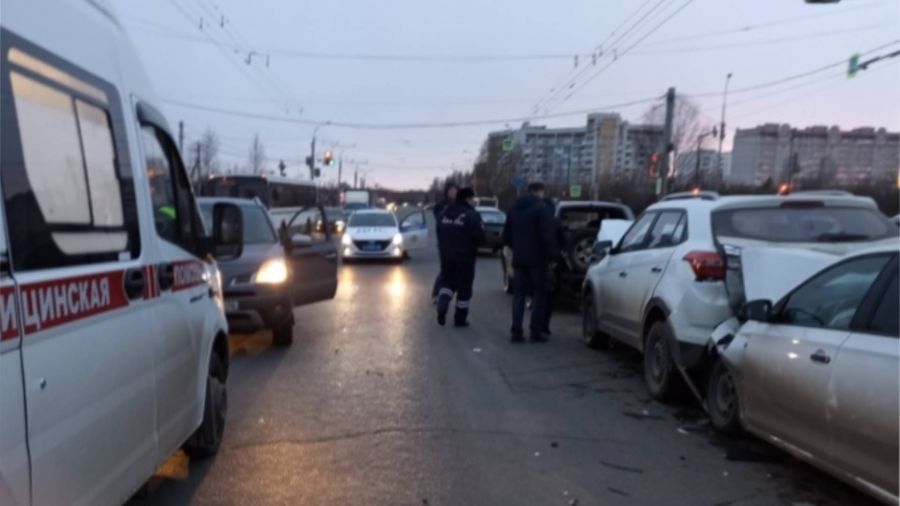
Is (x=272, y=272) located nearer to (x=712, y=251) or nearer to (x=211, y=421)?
(x=211, y=421)

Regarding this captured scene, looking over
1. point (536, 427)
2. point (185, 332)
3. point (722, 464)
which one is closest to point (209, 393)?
point (185, 332)

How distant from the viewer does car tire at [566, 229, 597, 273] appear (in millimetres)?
12141

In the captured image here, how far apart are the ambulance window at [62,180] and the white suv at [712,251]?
446cm

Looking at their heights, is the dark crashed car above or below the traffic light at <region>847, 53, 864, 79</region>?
below

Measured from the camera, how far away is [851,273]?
473 cm

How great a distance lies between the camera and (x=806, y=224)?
22.2 feet

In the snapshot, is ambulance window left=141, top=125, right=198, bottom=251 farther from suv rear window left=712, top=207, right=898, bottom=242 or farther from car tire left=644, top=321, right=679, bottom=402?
suv rear window left=712, top=207, right=898, bottom=242

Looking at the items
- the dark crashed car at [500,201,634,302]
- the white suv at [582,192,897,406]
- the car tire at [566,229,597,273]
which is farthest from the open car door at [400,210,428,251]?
the white suv at [582,192,897,406]

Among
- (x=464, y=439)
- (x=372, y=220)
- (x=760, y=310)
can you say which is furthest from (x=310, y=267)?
(x=372, y=220)

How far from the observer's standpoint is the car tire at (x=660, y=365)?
23.0 ft

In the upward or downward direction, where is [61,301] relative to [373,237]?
upward

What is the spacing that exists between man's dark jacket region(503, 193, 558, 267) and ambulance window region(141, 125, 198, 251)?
5.51 metres

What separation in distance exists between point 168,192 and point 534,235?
6025mm

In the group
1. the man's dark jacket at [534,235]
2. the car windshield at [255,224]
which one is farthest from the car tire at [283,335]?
the man's dark jacket at [534,235]
